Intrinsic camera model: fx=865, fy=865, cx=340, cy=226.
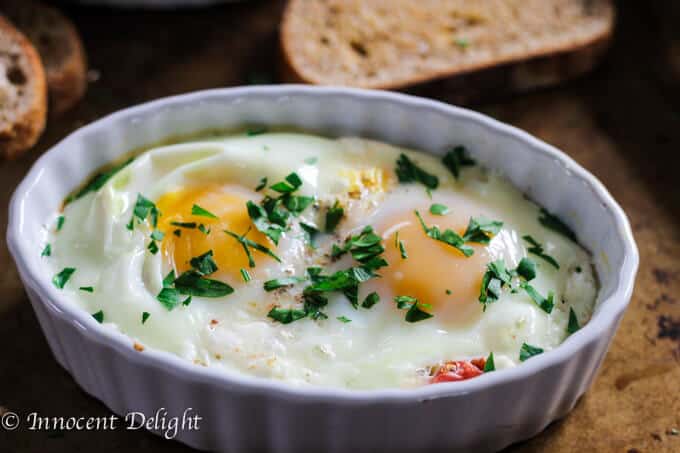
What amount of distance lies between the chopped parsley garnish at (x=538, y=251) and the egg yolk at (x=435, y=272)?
0.19 meters

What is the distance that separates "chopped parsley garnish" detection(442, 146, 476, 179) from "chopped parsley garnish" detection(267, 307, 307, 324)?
884 millimetres

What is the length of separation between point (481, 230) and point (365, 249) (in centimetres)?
39

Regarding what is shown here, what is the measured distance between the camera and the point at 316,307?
106 inches

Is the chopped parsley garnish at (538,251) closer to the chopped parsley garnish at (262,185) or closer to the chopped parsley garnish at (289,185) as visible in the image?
the chopped parsley garnish at (289,185)

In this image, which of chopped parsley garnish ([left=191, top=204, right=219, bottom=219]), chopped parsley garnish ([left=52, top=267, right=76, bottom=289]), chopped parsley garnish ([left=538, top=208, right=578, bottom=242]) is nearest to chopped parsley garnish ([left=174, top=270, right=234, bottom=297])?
chopped parsley garnish ([left=191, top=204, right=219, bottom=219])

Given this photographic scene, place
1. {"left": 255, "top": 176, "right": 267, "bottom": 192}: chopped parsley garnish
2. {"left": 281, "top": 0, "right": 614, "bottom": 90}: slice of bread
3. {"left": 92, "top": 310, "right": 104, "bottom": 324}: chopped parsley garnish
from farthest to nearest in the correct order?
1. {"left": 281, "top": 0, "right": 614, "bottom": 90}: slice of bread
2. {"left": 255, "top": 176, "right": 267, "bottom": 192}: chopped parsley garnish
3. {"left": 92, "top": 310, "right": 104, "bottom": 324}: chopped parsley garnish

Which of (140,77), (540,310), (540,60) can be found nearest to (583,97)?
(540,60)

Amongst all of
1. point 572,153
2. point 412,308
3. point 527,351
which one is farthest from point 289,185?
point 572,153

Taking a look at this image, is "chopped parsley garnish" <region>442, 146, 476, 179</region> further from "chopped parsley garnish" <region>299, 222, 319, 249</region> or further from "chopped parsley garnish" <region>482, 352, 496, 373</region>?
"chopped parsley garnish" <region>482, 352, 496, 373</region>

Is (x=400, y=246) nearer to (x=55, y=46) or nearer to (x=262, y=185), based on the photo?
(x=262, y=185)

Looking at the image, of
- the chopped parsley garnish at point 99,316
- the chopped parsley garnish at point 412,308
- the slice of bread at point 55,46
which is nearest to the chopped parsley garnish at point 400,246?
the chopped parsley garnish at point 412,308

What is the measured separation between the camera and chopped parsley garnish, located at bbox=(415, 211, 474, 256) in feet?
9.21

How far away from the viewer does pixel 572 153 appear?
3.93 metres

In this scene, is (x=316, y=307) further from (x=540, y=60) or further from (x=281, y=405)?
(x=540, y=60)
